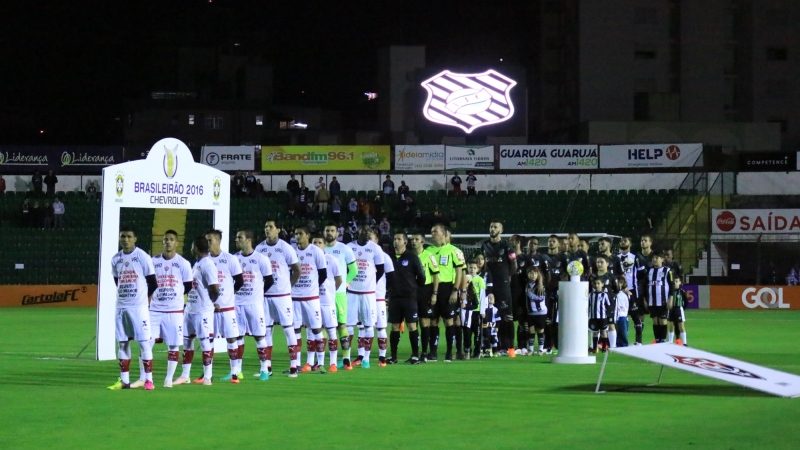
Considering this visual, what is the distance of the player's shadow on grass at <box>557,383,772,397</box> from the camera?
1451 centimetres

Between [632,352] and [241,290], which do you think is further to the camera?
[241,290]

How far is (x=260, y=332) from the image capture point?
57.0ft

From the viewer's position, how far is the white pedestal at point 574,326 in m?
19.7

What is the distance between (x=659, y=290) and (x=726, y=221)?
89.5 feet

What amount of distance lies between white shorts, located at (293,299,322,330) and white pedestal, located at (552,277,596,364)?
13.2 feet

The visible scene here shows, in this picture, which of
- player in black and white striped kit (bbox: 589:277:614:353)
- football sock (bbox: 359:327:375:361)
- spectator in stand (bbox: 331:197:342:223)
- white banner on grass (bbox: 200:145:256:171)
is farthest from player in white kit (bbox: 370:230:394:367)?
white banner on grass (bbox: 200:145:256:171)

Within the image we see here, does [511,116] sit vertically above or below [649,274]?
above

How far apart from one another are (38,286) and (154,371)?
94.5ft

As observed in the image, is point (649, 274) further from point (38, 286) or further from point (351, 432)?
point (38, 286)

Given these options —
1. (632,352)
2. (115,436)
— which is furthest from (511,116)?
(115,436)

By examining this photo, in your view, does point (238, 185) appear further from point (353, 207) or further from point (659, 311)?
point (659, 311)

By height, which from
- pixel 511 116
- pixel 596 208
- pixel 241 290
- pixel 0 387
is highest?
pixel 511 116

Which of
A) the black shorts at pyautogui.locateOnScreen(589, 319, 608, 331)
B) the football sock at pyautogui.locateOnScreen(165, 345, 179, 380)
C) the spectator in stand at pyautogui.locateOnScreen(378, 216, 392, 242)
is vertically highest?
the spectator in stand at pyautogui.locateOnScreen(378, 216, 392, 242)

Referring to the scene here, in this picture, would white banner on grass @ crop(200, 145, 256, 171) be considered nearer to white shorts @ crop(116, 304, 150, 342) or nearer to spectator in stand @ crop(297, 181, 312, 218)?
spectator in stand @ crop(297, 181, 312, 218)
